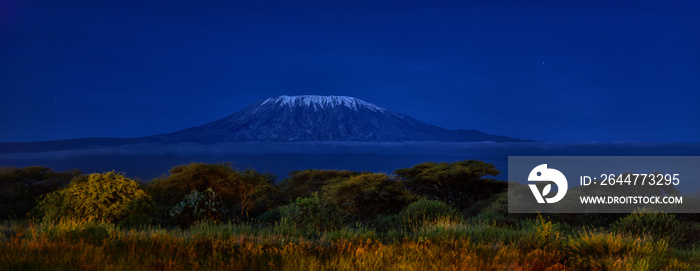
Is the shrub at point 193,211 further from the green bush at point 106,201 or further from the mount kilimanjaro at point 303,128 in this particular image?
the mount kilimanjaro at point 303,128

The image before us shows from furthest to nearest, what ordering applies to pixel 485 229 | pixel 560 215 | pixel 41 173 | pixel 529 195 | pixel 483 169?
pixel 483 169, pixel 41 173, pixel 529 195, pixel 560 215, pixel 485 229

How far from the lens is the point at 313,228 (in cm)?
1229

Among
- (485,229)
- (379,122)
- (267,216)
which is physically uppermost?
(379,122)

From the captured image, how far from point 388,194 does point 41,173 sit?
63.2 feet

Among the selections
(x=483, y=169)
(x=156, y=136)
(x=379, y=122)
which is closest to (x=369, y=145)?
(x=379, y=122)

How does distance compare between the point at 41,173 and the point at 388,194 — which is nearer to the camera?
the point at 388,194

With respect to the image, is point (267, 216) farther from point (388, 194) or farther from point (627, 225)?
point (627, 225)

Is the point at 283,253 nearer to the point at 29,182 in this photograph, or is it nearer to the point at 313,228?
the point at 313,228

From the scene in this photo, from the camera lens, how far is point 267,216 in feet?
72.3

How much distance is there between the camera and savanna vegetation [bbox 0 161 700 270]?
585cm

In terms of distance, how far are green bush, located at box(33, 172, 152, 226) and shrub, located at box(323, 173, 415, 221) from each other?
347 inches

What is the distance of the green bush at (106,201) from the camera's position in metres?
14.9

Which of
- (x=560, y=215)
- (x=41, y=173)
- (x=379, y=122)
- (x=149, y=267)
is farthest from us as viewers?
(x=379, y=122)
